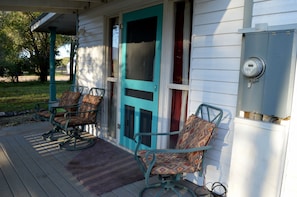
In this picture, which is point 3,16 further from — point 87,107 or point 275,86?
point 275,86

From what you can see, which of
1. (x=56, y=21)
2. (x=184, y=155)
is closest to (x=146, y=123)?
(x=184, y=155)

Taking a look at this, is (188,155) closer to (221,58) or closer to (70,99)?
(221,58)

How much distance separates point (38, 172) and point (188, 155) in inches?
71.0

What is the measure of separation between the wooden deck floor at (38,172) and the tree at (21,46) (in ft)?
38.4

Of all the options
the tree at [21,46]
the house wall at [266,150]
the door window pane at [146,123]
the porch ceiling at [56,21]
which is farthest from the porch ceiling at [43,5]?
the tree at [21,46]

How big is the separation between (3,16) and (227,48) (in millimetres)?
15984

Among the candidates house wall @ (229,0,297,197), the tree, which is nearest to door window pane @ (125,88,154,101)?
house wall @ (229,0,297,197)

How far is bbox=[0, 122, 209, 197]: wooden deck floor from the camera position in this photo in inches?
98.3

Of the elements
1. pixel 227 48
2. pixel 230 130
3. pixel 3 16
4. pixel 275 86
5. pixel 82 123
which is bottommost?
pixel 82 123

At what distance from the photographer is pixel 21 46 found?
14664 mm

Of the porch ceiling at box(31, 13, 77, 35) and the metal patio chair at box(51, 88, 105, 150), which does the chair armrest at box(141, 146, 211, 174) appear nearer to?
the metal patio chair at box(51, 88, 105, 150)

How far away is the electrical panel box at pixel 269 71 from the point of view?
1.72 metres

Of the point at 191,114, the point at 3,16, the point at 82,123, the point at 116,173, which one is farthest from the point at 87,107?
the point at 3,16

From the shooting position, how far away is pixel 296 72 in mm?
1721
